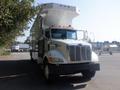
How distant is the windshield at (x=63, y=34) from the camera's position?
46.9ft

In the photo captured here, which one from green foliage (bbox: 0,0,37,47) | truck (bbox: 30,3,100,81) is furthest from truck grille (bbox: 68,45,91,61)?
green foliage (bbox: 0,0,37,47)

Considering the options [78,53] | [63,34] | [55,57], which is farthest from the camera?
[63,34]

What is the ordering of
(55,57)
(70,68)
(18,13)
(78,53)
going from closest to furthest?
(70,68)
(55,57)
(78,53)
(18,13)

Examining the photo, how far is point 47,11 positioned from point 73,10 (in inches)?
63.2

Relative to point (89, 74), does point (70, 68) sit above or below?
above

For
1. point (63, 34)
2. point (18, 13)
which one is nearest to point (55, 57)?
point (63, 34)

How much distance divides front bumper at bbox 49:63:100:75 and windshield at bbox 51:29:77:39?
7.84 feet

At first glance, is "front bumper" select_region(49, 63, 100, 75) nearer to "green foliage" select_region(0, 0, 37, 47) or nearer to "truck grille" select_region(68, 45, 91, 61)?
"truck grille" select_region(68, 45, 91, 61)

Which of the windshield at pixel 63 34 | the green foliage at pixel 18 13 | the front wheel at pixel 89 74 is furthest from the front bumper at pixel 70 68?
the green foliage at pixel 18 13

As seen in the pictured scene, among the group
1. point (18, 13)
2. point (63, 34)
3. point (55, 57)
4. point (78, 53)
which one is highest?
point (18, 13)

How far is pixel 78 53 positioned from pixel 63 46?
81 centimetres

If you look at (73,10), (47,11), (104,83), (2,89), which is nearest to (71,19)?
(73,10)

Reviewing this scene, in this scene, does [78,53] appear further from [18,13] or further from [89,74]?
[18,13]

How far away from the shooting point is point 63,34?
47.8 feet
